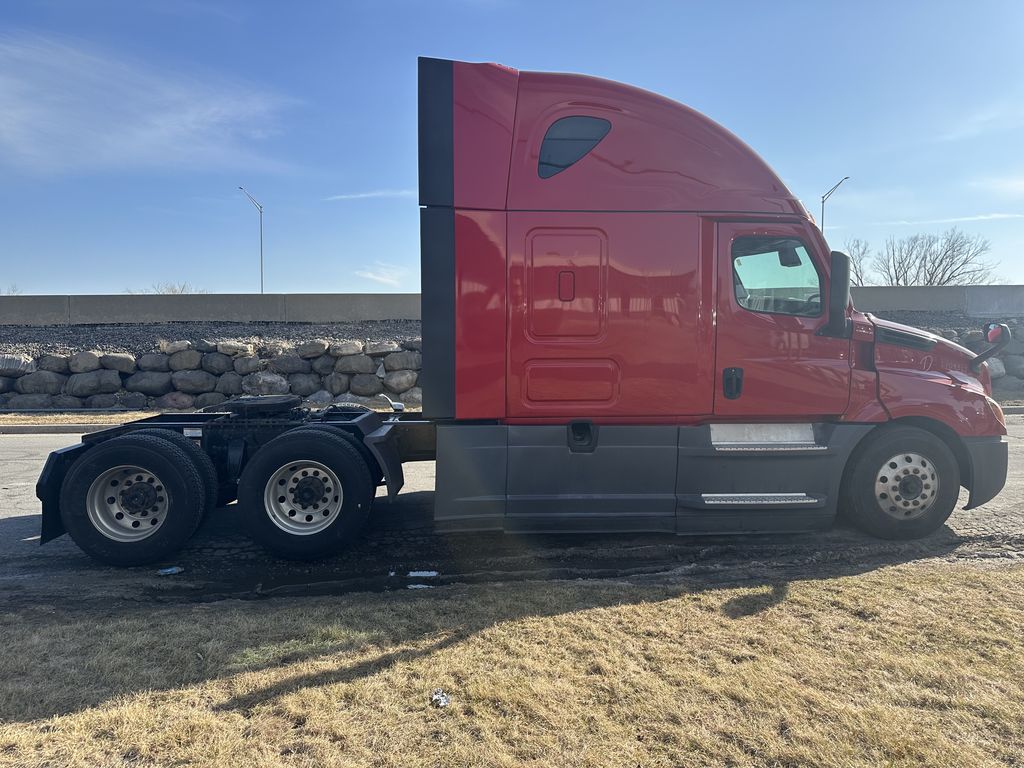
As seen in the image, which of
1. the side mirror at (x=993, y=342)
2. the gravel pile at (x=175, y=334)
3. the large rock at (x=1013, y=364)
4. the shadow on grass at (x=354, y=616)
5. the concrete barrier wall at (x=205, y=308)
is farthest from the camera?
the concrete barrier wall at (x=205, y=308)

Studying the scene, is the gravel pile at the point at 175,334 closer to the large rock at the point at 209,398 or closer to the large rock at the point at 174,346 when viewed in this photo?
the large rock at the point at 174,346

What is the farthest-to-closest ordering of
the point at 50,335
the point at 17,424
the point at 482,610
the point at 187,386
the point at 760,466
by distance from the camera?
the point at 50,335, the point at 187,386, the point at 17,424, the point at 760,466, the point at 482,610

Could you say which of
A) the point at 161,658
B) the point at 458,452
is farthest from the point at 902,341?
the point at 161,658

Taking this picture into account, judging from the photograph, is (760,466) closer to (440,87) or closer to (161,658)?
(440,87)

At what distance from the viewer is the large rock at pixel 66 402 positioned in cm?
1412

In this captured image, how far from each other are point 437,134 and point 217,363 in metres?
11.8

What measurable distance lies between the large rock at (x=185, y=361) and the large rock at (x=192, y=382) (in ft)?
0.41

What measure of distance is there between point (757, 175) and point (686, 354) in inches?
60.7

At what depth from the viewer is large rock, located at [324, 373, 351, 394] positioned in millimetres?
14477

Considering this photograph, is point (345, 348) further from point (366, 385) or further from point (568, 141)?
point (568, 141)

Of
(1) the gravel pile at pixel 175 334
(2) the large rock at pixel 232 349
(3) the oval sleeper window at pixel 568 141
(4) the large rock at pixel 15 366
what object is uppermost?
(3) the oval sleeper window at pixel 568 141

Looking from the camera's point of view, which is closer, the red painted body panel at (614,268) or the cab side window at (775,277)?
the red painted body panel at (614,268)

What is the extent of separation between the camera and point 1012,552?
4.81 m

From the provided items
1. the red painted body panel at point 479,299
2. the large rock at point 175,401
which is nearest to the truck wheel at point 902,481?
the red painted body panel at point 479,299
